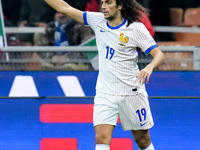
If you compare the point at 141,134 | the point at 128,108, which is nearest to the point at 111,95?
the point at 128,108

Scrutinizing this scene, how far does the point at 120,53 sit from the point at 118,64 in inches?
3.8

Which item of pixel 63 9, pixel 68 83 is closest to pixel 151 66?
pixel 63 9

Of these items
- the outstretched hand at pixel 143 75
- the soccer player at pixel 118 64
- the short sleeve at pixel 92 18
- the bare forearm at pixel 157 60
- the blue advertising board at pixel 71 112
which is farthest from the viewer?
the blue advertising board at pixel 71 112

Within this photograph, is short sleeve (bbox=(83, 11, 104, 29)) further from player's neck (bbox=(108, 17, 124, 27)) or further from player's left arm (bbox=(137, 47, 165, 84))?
player's left arm (bbox=(137, 47, 165, 84))

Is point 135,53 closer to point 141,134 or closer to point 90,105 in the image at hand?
point 141,134

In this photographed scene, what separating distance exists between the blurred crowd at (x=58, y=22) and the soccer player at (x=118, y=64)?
1.31m

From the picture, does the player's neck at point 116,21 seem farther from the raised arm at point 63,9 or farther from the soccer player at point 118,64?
the raised arm at point 63,9

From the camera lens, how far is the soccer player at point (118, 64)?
4.39 m

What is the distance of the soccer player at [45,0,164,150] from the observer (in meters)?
4.39

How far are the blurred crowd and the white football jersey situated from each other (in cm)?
139

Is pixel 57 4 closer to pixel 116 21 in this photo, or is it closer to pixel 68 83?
pixel 116 21

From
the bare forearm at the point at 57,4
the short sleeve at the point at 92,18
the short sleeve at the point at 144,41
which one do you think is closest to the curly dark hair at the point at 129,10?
the short sleeve at the point at 144,41

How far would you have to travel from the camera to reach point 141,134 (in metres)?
4.67

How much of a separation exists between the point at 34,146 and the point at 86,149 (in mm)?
607
